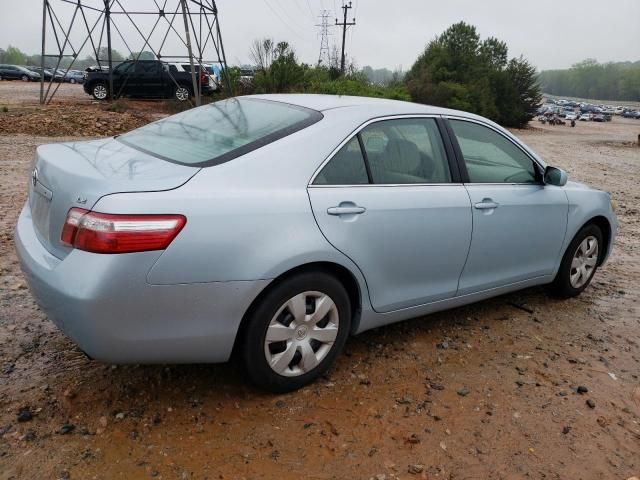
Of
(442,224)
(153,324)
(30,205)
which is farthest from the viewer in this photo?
(442,224)

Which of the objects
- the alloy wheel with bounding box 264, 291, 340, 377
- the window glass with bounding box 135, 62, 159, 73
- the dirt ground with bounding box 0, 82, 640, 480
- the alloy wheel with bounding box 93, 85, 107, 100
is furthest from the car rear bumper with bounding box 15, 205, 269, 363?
the alloy wheel with bounding box 93, 85, 107, 100

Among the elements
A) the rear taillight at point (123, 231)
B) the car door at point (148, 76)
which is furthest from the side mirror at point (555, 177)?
the car door at point (148, 76)

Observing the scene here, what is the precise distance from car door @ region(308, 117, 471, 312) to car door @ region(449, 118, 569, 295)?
0.42 feet

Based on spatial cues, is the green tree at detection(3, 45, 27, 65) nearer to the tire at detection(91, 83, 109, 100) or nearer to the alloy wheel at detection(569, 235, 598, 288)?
the tire at detection(91, 83, 109, 100)

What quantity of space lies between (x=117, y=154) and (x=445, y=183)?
1901mm

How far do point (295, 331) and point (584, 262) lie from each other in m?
2.87

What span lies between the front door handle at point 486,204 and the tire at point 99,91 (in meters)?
21.9

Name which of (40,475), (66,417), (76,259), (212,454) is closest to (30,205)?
(76,259)

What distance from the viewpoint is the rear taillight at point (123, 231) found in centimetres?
234

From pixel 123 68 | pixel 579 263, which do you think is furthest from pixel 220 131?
pixel 123 68

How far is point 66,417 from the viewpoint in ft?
8.84

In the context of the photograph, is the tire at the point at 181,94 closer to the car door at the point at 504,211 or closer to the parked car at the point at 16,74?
the car door at the point at 504,211

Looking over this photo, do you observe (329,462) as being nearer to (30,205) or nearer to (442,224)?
(442,224)

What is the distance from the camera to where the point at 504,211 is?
12.2 feet
